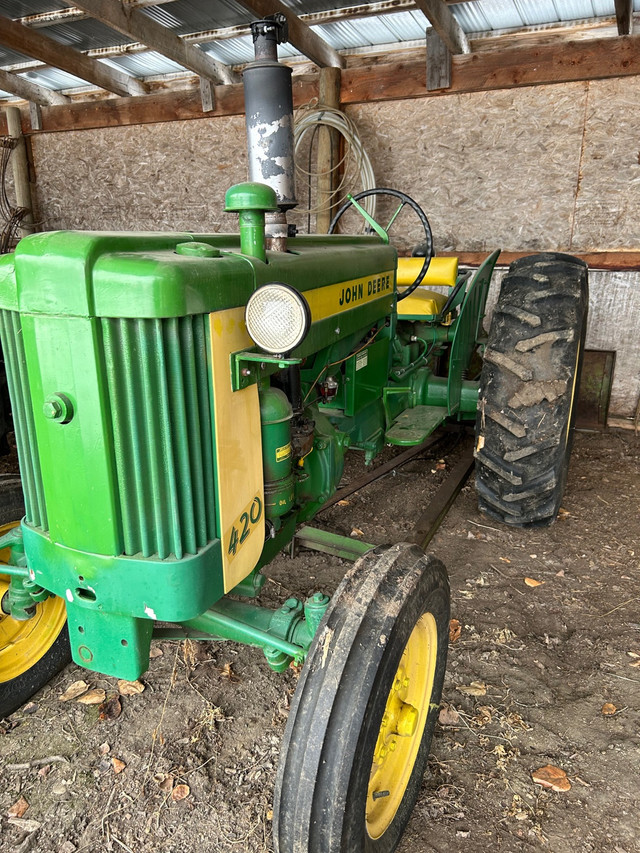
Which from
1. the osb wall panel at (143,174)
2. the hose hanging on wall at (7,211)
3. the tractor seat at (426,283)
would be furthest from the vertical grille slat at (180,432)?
the hose hanging on wall at (7,211)

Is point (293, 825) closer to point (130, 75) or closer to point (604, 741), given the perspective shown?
point (604, 741)

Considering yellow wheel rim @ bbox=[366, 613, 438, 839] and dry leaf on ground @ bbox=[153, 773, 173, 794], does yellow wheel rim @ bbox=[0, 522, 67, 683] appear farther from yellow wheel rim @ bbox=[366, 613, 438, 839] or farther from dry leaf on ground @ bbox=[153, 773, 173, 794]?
yellow wheel rim @ bbox=[366, 613, 438, 839]

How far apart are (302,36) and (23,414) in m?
4.51

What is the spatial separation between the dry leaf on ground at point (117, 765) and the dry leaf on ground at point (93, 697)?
294 millimetres

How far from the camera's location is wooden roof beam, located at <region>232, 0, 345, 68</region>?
430 centimetres

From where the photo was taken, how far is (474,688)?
7.37 ft

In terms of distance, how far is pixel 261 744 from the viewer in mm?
2018

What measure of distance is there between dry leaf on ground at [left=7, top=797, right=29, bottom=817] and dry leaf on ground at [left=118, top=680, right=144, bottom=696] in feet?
1.53

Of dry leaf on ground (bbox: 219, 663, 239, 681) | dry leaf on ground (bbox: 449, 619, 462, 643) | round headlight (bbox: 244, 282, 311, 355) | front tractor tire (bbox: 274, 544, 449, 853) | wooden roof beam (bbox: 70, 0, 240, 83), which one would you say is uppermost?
wooden roof beam (bbox: 70, 0, 240, 83)

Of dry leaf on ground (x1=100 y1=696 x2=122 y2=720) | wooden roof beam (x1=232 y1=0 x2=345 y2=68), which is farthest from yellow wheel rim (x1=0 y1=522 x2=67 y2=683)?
wooden roof beam (x1=232 y1=0 x2=345 y2=68)

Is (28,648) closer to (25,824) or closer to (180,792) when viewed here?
(25,824)

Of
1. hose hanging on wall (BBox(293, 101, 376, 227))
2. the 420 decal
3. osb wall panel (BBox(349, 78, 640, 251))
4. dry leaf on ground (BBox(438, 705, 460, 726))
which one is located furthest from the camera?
hose hanging on wall (BBox(293, 101, 376, 227))

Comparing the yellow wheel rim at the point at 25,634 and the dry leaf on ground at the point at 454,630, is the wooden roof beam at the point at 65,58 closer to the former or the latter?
the yellow wheel rim at the point at 25,634

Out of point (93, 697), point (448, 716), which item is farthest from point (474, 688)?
point (93, 697)
